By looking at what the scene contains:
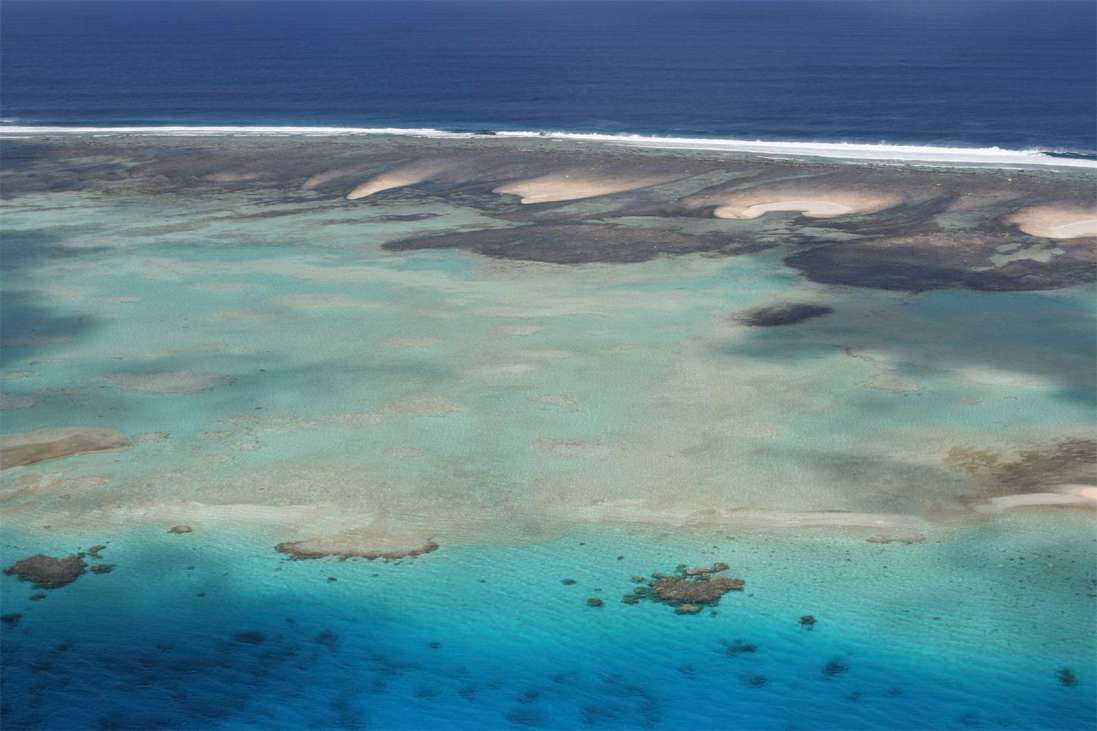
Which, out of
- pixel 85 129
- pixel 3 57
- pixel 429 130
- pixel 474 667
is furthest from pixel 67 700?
pixel 3 57

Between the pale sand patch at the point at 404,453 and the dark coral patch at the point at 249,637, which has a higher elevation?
the pale sand patch at the point at 404,453

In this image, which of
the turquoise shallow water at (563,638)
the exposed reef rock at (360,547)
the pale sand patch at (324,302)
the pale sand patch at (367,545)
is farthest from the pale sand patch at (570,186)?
the turquoise shallow water at (563,638)

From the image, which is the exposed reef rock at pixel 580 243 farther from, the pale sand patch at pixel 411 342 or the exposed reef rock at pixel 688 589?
the exposed reef rock at pixel 688 589

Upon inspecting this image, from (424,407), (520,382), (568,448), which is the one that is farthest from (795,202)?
(568,448)

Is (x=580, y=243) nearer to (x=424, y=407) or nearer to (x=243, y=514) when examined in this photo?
(x=424, y=407)

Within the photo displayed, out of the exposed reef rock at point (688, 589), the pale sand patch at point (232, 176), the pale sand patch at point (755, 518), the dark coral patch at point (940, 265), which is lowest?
the exposed reef rock at point (688, 589)

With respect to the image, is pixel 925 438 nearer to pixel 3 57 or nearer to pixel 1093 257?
pixel 1093 257
